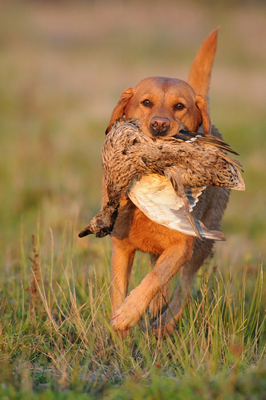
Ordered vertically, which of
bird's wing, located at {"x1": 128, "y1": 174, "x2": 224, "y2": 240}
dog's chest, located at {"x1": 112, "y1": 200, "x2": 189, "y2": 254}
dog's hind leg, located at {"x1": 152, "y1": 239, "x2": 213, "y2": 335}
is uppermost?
bird's wing, located at {"x1": 128, "y1": 174, "x2": 224, "y2": 240}

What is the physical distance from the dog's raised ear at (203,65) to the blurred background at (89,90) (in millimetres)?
1514

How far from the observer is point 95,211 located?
24.4 feet

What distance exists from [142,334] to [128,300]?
0.53m

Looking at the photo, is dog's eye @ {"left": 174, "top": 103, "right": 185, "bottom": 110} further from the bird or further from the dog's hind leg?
the dog's hind leg

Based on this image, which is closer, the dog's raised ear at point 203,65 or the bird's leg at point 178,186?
the bird's leg at point 178,186

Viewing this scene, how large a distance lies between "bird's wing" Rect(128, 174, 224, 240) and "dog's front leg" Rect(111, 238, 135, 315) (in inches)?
28.3

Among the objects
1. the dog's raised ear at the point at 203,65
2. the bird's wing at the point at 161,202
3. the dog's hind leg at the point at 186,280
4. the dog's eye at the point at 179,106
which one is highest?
the dog's raised ear at the point at 203,65

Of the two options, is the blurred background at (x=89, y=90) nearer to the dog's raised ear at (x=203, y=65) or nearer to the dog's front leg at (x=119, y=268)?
the dog's front leg at (x=119, y=268)

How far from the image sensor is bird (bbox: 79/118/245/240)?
3.18 metres

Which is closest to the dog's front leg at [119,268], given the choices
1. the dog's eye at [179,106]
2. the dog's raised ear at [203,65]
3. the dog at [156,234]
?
the dog at [156,234]

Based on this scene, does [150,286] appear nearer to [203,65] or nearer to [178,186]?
[178,186]

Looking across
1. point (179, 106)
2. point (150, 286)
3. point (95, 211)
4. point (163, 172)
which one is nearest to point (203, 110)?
point (179, 106)

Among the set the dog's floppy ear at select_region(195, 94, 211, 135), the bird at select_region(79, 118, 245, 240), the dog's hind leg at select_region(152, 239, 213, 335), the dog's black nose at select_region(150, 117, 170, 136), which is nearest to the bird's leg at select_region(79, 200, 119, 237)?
the bird at select_region(79, 118, 245, 240)

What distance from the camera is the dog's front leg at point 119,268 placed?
399 cm
